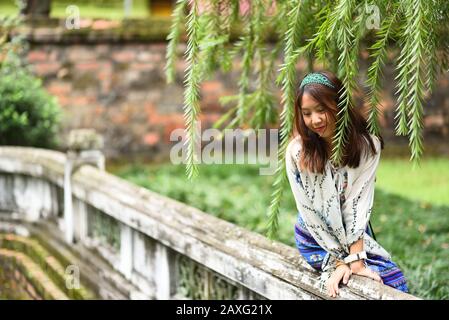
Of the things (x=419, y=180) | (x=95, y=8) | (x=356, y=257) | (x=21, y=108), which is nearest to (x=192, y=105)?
(x=356, y=257)

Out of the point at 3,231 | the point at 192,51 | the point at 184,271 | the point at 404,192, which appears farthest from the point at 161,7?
the point at 192,51

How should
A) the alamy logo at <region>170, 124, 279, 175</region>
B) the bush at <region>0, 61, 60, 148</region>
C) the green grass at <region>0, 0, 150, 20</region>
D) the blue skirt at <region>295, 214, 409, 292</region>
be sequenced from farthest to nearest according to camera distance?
the green grass at <region>0, 0, 150, 20</region>, the alamy logo at <region>170, 124, 279, 175</region>, the bush at <region>0, 61, 60, 148</region>, the blue skirt at <region>295, 214, 409, 292</region>

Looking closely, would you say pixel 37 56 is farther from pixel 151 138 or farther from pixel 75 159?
pixel 75 159

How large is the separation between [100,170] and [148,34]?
15.9ft

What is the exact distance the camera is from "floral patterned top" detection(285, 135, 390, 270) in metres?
2.98

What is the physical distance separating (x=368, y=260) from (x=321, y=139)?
54 centimetres

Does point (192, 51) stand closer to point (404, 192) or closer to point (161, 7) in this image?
point (404, 192)

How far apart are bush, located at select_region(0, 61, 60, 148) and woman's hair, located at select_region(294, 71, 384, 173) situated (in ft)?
19.1

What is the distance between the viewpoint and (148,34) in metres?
10.6

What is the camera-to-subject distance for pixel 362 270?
9.80 feet

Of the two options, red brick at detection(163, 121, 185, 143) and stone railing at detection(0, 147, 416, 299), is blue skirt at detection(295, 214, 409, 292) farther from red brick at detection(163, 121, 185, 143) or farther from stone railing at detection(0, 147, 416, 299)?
red brick at detection(163, 121, 185, 143)

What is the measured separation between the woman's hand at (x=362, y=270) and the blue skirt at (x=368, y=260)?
0.08 metres

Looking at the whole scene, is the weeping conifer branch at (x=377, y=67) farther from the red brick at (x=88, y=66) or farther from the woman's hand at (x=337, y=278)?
the red brick at (x=88, y=66)

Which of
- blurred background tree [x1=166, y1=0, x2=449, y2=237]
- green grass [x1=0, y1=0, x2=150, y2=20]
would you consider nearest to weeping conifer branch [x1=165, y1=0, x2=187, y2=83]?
blurred background tree [x1=166, y1=0, x2=449, y2=237]
